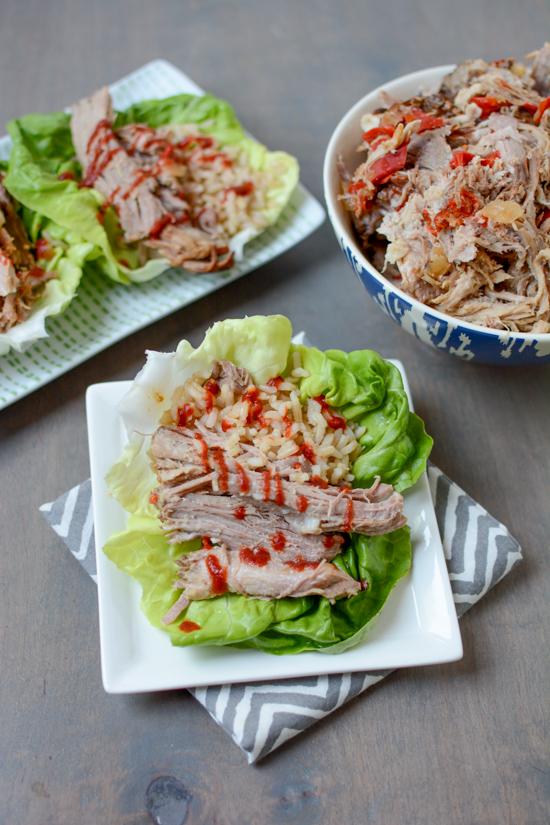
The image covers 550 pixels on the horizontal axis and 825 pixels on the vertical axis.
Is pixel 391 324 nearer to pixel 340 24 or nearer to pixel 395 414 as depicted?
pixel 395 414

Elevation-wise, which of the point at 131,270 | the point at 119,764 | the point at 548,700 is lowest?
the point at 548,700

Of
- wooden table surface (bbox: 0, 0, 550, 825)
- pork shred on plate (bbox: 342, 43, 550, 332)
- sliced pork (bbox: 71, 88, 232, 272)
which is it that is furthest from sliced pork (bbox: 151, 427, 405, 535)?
sliced pork (bbox: 71, 88, 232, 272)

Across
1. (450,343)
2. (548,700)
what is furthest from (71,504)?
(548,700)

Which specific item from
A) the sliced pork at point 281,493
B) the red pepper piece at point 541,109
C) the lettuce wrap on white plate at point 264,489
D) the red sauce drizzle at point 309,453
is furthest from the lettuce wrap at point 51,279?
the red pepper piece at point 541,109

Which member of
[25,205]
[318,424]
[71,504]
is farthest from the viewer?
[25,205]

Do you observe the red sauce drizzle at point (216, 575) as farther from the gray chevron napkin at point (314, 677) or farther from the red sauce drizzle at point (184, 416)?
the red sauce drizzle at point (184, 416)

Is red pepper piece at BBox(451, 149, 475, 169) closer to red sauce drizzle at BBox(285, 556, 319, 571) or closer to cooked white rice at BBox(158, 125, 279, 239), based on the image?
cooked white rice at BBox(158, 125, 279, 239)

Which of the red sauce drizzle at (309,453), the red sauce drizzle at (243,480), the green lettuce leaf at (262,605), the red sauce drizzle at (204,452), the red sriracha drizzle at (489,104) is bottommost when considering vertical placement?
the green lettuce leaf at (262,605)
